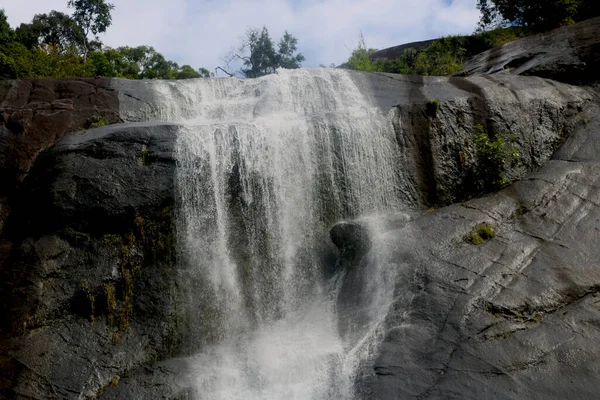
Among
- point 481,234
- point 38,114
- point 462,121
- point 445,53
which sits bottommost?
point 481,234

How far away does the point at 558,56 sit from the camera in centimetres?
1636

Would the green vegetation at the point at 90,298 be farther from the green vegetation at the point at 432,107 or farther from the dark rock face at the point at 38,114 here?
the green vegetation at the point at 432,107

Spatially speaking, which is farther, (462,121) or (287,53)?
(287,53)

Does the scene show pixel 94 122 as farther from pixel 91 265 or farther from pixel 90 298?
pixel 90 298

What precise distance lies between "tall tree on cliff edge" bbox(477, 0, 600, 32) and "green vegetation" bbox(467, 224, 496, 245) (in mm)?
14481

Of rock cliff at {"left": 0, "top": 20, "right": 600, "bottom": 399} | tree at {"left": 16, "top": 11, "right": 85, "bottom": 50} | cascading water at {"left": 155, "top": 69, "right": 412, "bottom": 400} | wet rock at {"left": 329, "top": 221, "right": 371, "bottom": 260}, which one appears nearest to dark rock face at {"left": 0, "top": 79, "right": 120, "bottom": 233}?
rock cliff at {"left": 0, "top": 20, "right": 600, "bottom": 399}

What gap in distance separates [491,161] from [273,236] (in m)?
5.69

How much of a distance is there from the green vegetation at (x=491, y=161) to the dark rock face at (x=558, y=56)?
15.3ft

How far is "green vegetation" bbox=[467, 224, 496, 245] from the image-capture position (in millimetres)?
10055

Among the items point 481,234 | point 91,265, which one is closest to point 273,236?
point 91,265

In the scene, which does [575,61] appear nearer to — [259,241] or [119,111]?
[259,241]

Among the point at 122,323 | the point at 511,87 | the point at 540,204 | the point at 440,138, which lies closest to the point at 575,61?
the point at 511,87

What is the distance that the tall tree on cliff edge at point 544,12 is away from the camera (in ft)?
67.7

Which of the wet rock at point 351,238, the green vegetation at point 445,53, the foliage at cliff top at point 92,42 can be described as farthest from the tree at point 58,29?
the wet rock at point 351,238
